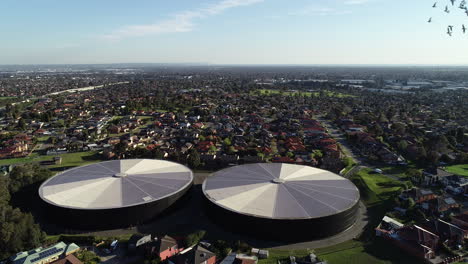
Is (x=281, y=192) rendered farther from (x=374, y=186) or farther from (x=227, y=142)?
(x=227, y=142)

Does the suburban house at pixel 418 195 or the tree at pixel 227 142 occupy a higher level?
the tree at pixel 227 142

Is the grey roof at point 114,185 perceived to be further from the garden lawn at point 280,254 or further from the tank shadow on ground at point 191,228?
the garden lawn at point 280,254

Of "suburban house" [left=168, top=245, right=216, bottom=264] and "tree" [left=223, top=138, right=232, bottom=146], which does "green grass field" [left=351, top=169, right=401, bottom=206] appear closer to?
"suburban house" [left=168, top=245, right=216, bottom=264]

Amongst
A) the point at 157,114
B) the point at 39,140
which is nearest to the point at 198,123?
the point at 157,114

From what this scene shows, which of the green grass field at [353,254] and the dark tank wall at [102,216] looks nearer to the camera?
the green grass field at [353,254]

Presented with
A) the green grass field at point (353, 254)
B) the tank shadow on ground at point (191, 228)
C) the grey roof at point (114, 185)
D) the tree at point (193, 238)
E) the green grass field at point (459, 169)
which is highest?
the grey roof at point (114, 185)

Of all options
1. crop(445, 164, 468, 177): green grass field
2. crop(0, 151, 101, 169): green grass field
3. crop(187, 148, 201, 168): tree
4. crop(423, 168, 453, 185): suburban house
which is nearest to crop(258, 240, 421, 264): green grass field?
crop(423, 168, 453, 185): suburban house

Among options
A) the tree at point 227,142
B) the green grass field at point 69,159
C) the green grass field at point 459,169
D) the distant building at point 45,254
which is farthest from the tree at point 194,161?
the green grass field at point 459,169
